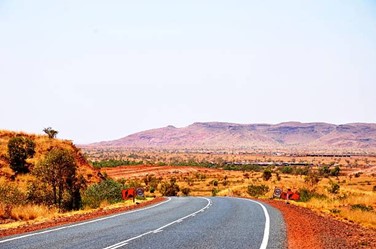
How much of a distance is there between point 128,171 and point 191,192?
27076mm

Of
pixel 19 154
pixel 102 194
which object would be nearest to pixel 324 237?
pixel 102 194

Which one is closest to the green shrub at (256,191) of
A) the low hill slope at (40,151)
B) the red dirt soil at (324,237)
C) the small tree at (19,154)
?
the low hill slope at (40,151)

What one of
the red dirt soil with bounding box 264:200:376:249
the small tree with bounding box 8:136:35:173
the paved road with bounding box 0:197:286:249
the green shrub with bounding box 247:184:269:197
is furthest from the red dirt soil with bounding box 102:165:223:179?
the red dirt soil with bounding box 264:200:376:249

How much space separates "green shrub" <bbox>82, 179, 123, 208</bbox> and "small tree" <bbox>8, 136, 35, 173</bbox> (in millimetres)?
10462

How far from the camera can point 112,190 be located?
35.2 meters

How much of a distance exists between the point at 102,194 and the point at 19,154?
12633mm

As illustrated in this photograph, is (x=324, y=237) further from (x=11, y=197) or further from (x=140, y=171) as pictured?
(x=140, y=171)

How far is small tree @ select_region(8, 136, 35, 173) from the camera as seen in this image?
137 feet

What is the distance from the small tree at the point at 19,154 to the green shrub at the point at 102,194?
412 inches

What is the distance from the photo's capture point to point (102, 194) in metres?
34.3

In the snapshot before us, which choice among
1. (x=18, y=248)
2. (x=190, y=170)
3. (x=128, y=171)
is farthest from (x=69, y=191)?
(x=190, y=170)

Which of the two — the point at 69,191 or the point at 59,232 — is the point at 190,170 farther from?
the point at 59,232

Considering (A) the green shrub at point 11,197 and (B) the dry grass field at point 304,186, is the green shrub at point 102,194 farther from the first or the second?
(B) the dry grass field at point 304,186

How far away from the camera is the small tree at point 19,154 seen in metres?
41.6
